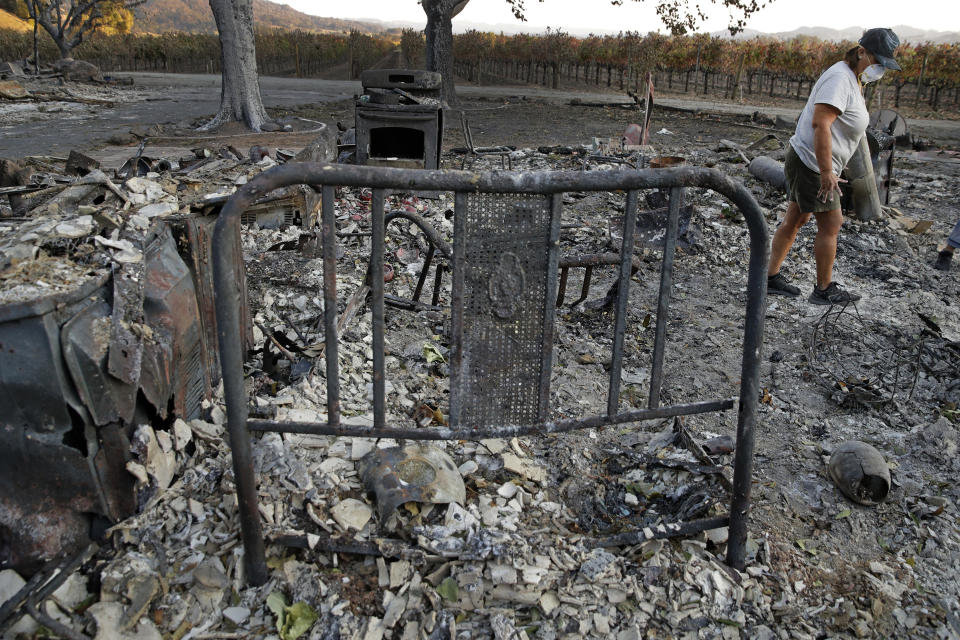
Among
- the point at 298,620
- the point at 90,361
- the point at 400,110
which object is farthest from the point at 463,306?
the point at 400,110

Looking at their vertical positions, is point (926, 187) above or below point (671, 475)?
above

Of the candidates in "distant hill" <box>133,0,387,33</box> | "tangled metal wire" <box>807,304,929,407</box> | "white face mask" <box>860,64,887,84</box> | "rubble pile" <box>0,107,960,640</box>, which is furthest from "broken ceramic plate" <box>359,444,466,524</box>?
"distant hill" <box>133,0,387,33</box>

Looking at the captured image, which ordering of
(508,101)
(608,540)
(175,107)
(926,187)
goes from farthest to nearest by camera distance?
1. (508,101)
2. (175,107)
3. (926,187)
4. (608,540)

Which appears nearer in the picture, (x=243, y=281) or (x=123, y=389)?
(x=123, y=389)

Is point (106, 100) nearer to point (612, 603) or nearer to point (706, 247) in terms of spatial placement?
point (706, 247)

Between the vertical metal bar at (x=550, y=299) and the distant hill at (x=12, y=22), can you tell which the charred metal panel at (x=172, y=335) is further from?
the distant hill at (x=12, y=22)

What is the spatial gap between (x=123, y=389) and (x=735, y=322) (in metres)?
3.99

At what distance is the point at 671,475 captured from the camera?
2.60m

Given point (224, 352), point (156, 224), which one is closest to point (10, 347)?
point (224, 352)

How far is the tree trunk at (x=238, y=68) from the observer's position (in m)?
11.0

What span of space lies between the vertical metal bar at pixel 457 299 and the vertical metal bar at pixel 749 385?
33.8 inches

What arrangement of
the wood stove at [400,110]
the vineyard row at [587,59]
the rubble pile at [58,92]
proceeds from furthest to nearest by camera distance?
the vineyard row at [587,59] → the rubble pile at [58,92] → the wood stove at [400,110]

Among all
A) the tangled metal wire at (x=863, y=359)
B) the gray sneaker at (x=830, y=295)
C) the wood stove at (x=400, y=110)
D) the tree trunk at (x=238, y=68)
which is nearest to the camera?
the tangled metal wire at (x=863, y=359)

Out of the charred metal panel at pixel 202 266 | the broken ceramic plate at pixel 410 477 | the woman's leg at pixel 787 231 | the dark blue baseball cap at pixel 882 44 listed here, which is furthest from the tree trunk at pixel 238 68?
the broken ceramic plate at pixel 410 477
